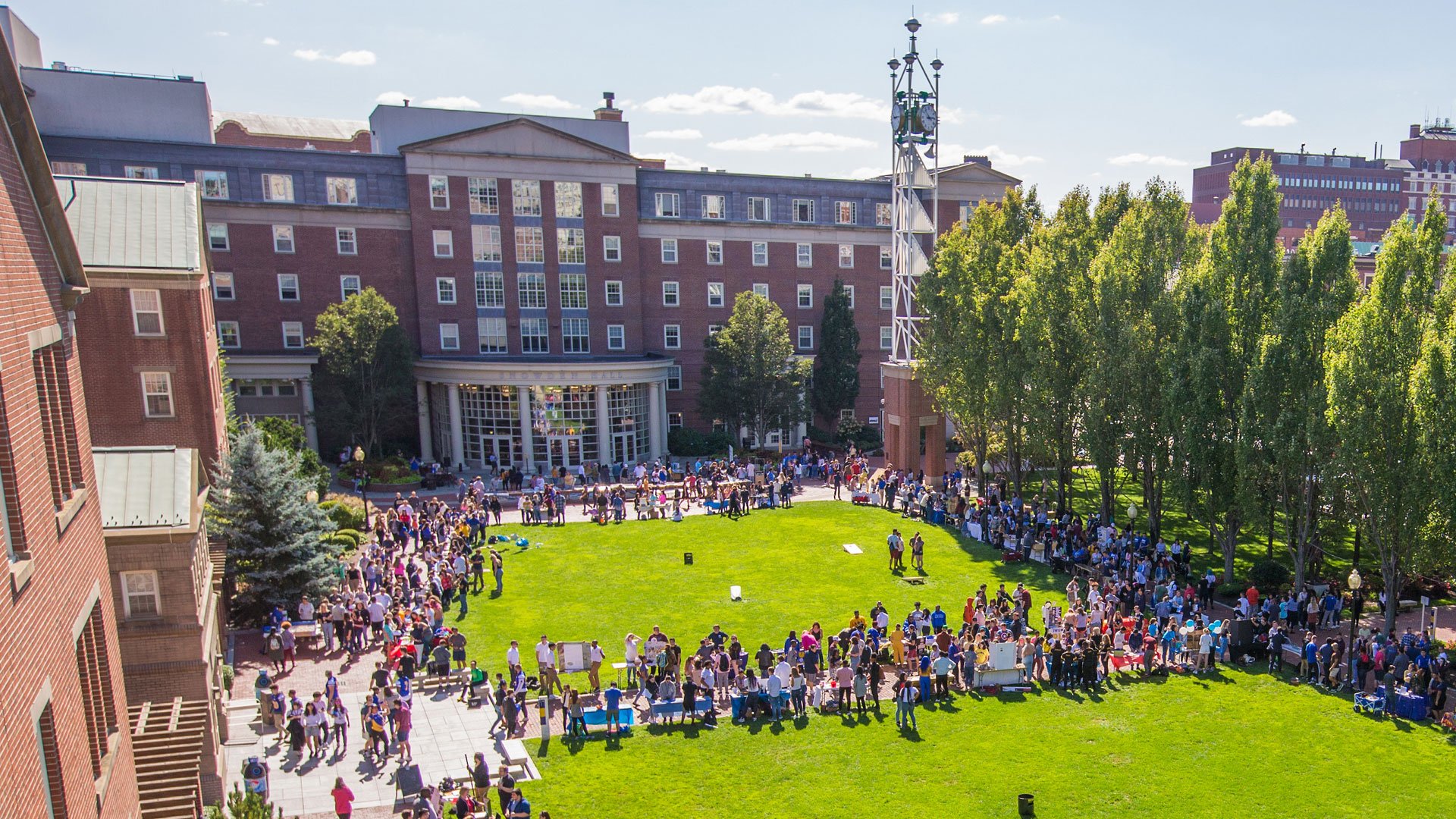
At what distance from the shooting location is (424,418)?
173 feet

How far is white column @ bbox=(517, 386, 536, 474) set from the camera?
50.4 metres

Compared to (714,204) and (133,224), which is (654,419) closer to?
(714,204)

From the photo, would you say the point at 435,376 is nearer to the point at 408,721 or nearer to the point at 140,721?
the point at 408,721

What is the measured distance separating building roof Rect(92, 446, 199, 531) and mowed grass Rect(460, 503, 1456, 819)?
28.4 ft

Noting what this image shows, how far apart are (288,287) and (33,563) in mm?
48756

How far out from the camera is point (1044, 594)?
2934cm

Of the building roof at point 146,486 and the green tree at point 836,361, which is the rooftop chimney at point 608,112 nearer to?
the green tree at point 836,361

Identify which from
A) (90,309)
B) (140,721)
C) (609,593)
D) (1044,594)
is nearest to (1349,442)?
(1044,594)

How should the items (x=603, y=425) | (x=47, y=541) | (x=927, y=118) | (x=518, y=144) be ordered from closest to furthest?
(x=47, y=541) → (x=927, y=118) → (x=603, y=425) → (x=518, y=144)

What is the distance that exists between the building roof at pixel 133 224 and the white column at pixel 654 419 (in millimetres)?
29318

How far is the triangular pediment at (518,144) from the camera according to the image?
5288 cm

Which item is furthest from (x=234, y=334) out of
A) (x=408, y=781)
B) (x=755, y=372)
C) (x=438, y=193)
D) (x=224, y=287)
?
(x=408, y=781)

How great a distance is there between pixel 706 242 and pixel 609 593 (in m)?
35.6

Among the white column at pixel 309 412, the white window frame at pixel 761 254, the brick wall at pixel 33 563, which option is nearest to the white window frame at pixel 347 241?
the white column at pixel 309 412
